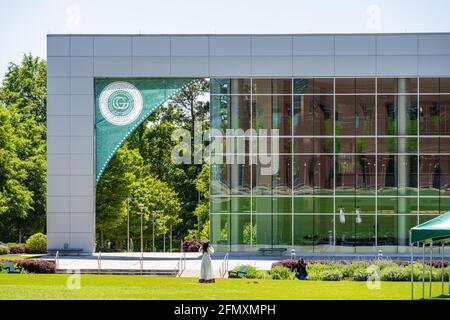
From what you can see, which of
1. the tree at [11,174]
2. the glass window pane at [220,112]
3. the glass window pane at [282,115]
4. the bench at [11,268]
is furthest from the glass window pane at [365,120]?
the bench at [11,268]

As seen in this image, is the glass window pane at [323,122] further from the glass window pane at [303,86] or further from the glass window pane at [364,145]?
the glass window pane at [364,145]

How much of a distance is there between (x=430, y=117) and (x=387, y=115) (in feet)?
7.49

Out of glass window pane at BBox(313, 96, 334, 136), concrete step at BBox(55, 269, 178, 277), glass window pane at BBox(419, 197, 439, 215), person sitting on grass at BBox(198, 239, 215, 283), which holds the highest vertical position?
glass window pane at BBox(313, 96, 334, 136)

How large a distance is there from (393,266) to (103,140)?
20.4m

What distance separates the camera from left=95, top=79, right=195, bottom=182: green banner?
52844 mm

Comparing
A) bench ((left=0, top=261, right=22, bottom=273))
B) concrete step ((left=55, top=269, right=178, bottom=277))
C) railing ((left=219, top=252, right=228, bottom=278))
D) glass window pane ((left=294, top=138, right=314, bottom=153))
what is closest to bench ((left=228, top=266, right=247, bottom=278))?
railing ((left=219, top=252, right=228, bottom=278))

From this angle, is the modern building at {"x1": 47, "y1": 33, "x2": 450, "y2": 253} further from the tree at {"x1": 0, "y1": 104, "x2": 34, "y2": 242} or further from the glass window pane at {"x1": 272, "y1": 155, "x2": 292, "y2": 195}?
the tree at {"x1": 0, "y1": 104, "x2": 34, "y2": 242}

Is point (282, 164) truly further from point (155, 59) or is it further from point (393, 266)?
point (393, 266)

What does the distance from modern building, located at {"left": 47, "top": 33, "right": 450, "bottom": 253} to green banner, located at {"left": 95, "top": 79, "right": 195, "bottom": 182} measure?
1.13ft

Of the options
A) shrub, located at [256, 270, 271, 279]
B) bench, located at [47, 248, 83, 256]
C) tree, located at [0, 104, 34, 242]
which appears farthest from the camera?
tree, located at [0, 104, 34, 242]

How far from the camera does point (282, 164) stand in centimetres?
5253

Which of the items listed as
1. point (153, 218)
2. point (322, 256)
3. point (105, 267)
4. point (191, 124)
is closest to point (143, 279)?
point (105, 267)

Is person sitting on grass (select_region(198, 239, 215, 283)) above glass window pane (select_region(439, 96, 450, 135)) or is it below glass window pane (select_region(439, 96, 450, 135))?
below

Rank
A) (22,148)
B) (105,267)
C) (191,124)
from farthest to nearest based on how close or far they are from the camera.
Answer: (191,124)
(22,148)
(105,267)
